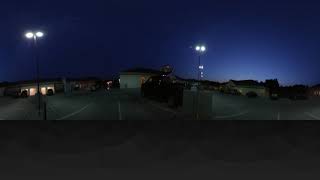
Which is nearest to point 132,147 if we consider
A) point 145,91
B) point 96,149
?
point 96,149

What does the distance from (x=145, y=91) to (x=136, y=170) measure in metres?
46.0

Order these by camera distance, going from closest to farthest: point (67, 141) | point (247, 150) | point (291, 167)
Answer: point (291, 167)
point (247, 150)
point (67, 141)

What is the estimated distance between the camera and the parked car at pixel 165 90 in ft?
126

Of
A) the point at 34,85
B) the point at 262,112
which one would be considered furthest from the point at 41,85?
the point at 262,112

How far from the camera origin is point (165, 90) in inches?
1690

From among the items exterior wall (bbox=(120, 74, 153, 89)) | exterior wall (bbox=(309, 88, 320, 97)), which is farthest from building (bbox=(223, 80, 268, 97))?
exterior wall (bbox=(309, 88, 320, 97))

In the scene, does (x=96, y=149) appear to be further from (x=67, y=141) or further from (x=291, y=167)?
(x=291, y=167)

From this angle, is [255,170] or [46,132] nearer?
[255,170]

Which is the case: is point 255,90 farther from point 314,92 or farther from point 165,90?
point 165,90

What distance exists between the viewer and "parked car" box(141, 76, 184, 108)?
3850 centimetres

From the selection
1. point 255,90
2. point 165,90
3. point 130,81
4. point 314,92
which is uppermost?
point 165,90

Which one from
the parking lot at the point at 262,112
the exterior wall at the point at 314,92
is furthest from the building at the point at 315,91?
the parking lot at the point at 262,112

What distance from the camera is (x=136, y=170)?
17.8ft

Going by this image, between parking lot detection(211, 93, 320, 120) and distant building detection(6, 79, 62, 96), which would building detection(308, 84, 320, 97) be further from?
distant building detection(6, 79, 62, 96)
